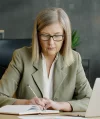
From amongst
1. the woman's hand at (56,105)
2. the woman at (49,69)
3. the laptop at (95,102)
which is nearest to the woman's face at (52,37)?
the woman at (49,69)

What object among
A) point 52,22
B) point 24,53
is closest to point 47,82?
point 24,53

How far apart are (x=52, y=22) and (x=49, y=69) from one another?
0.35 metres

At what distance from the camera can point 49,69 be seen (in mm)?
2293

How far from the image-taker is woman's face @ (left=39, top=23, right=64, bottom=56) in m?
2.10

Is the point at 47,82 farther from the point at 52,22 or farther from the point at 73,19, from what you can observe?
the point at 73,19

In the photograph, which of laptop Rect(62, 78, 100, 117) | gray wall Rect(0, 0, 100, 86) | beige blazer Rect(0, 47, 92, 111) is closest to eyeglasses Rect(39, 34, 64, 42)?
beige blazer Rect(0, 47, 92, 111)

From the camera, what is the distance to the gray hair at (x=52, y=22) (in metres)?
2.11

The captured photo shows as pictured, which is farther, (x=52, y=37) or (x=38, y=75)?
(x=38, y=75)

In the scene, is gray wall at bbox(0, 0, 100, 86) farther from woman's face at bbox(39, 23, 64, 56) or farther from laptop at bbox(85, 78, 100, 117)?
laptop at bbox(85, 78, 100, 117)

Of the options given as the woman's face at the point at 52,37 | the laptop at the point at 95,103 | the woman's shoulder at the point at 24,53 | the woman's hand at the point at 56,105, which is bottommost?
the woman's hand at the point at 56,105

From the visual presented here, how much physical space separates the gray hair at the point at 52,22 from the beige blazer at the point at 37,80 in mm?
56

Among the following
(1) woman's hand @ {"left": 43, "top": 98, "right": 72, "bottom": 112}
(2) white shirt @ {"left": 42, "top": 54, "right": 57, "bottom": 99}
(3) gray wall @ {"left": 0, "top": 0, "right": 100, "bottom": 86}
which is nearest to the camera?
(1) woman's hand @ {"left": 43, "top": 98, "right": 72, "bottom": 112}

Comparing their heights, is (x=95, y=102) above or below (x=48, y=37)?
below

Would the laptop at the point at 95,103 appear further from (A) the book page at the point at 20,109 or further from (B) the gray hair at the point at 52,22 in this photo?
(B) the gray hair at the point at 52,22
